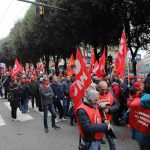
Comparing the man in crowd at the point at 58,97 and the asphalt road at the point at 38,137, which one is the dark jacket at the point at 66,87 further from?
the asphalt road at the point at 38,137

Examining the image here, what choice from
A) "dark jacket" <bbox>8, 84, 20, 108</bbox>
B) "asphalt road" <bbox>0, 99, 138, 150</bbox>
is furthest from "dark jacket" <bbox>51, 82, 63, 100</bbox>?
"dark jacket" <bbox>8, 84, 20, 108</bbox>

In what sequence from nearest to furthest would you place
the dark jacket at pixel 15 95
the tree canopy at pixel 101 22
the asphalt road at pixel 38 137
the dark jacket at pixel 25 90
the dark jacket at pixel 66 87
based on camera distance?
the asphalt road at pixel 38 137
the dark jacket at pixel 15 95
the dark jacket at pixel 66 87
the dark jacket at pixel 25 90
the tree canopy at pixel 101 22

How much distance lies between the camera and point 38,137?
1116 centimetres

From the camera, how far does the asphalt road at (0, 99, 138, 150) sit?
9.73 m

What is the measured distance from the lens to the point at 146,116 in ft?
16.5

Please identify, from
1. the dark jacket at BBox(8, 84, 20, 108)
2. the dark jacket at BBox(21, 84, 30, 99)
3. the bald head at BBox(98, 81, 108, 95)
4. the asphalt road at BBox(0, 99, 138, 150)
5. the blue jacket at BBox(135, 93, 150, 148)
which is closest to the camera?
the blue jacket at BBox(135, 93, 150, 148)

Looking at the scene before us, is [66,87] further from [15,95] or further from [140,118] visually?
[140,118]

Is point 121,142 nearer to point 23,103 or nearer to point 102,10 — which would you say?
point 23,103

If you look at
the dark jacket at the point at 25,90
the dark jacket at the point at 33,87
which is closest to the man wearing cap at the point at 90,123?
the dark jacket at the point at 25,90

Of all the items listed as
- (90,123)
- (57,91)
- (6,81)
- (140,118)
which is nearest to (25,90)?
(57,91)

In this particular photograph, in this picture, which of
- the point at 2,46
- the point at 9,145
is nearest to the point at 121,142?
the point at 9,145

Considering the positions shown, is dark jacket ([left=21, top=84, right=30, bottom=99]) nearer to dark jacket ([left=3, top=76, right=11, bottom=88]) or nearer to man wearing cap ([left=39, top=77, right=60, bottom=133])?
man wearing cap ([left=39, top=77, right=60, bottom=133])

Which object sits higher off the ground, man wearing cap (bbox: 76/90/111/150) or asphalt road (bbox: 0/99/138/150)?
man wearing cap (bbox: 76/90/111/150)

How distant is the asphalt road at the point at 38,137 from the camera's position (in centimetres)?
973
